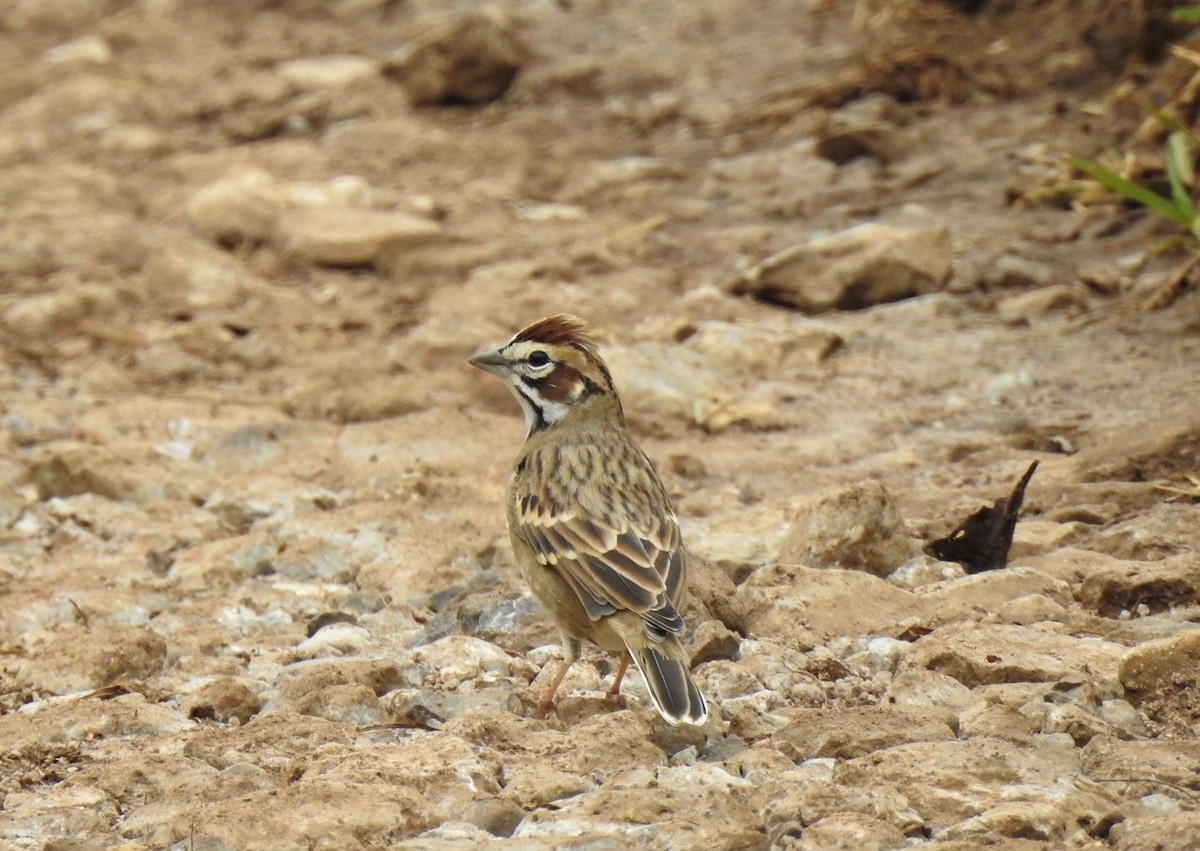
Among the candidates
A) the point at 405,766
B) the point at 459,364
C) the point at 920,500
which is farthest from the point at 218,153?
the point at 405,766

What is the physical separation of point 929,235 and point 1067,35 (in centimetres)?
310

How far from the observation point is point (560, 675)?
554cm

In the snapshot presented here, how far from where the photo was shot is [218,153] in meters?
12.0

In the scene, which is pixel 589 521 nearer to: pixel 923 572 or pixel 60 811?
pixel 923 572

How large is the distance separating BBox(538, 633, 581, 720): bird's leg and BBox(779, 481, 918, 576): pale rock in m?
0.99

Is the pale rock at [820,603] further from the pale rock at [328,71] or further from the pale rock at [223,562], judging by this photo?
the pale rock at [328,71]

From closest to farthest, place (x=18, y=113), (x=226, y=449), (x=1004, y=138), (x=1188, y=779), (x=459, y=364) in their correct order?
(x=1188, y=779) < (x=226, y=449) < (x=459, y=364) < (x=1004, y=138) < (x=18, y=113)

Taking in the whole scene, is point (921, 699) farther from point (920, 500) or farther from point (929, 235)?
point (929, 235)

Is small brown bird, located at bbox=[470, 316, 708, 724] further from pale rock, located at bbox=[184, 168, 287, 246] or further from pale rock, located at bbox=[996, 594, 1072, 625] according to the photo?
pale rock, located at bbox=[184, 168, 287, 246]

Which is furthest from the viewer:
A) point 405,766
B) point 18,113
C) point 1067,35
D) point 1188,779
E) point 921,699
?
point 18,113

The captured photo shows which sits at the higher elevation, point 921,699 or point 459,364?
point 921,699

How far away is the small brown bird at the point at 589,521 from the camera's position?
5293mm

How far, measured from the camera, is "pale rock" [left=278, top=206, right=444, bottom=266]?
407 inches

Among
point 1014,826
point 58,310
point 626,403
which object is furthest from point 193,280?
point 1014,826
